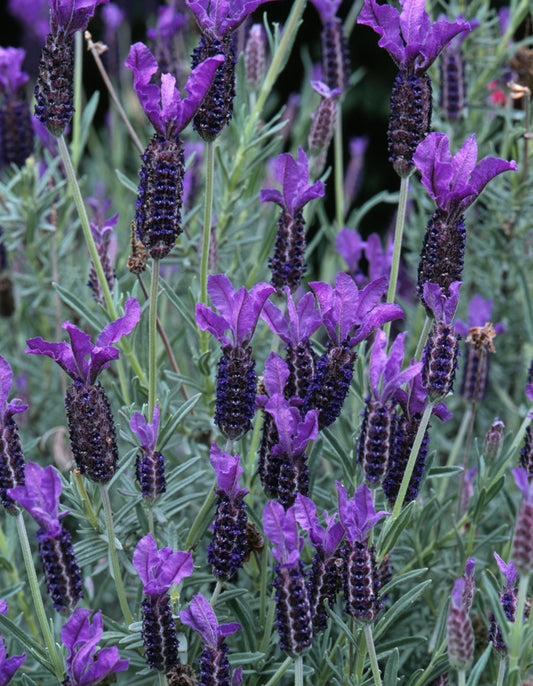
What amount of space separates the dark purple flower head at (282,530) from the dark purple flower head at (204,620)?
0.11 metres

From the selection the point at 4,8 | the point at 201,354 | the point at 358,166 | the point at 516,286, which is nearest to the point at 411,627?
the point at 201,354

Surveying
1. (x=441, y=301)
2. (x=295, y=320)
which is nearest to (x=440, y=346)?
(x=441, y=301)

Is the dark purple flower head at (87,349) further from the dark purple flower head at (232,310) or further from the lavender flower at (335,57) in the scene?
the lavender flower at (335,57)

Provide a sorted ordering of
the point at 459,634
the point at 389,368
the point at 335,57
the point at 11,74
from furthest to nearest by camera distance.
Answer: the point at 11,74 < the point at 335,57 < the point at 389,368 < the point at 459,634

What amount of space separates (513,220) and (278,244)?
1.02 m

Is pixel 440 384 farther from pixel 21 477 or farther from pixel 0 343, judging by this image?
pixel 0 343

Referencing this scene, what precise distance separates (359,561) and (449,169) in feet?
1.65

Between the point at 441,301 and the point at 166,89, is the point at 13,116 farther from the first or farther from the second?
the point at 441,301

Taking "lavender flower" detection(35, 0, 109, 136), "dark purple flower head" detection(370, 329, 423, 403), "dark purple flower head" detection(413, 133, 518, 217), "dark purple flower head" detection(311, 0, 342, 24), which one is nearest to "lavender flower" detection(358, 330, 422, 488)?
"dark purple flower head" detection(370, 329, 423, 403)

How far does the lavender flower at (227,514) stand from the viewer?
1.10 m

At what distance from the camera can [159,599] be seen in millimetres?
1054

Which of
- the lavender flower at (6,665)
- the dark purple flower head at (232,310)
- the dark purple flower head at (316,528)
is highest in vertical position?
the dark purple flower head at (232,310)

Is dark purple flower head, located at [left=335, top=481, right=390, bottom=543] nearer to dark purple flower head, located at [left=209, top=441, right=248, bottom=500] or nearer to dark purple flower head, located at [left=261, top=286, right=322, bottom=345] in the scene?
dark purple flower head, located at [left=209, top=441, right=248, bottom=500]

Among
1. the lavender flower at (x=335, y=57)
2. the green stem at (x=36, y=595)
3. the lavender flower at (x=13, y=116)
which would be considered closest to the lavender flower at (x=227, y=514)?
the green stem at (x=36, y=595)
